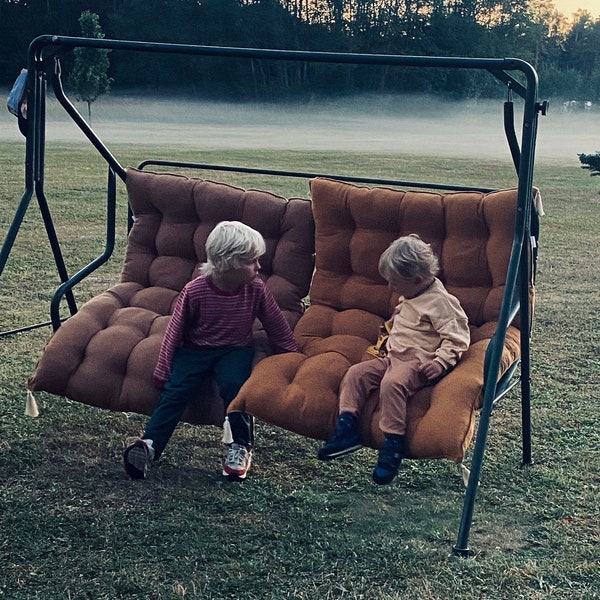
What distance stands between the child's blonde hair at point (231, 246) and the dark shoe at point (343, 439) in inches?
30.4

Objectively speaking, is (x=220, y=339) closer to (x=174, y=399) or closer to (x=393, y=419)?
(x=174, y=399)

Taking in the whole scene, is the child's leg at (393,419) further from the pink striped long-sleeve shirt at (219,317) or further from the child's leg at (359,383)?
the pink striped long-sleeve shirt at (219,317)

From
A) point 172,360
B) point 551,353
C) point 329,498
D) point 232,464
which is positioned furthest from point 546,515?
point 551,353

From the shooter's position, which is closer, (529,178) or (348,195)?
(529,178)

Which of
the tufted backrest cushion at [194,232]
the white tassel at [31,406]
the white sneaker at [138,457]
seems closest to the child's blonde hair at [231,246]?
the tufted backrest cushion at [194,232]

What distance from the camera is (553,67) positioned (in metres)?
38.2

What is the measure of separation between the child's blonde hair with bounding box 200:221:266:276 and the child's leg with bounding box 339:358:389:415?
61 cm

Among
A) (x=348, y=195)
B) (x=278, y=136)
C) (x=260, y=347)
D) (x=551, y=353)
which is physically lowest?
(x=278, y=136)

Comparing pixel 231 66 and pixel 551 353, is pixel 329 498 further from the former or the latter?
pixel 231 66

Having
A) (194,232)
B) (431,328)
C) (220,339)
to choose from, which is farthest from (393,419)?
(194,232)

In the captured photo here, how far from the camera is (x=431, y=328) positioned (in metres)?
3.46

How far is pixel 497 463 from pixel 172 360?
56.1 inches

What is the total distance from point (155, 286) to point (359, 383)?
1.37 metres

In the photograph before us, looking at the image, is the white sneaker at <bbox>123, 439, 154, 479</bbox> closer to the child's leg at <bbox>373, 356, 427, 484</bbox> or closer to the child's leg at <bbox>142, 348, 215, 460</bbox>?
the child's leg at <bbox>142, 348, 215, 460</bbox>
